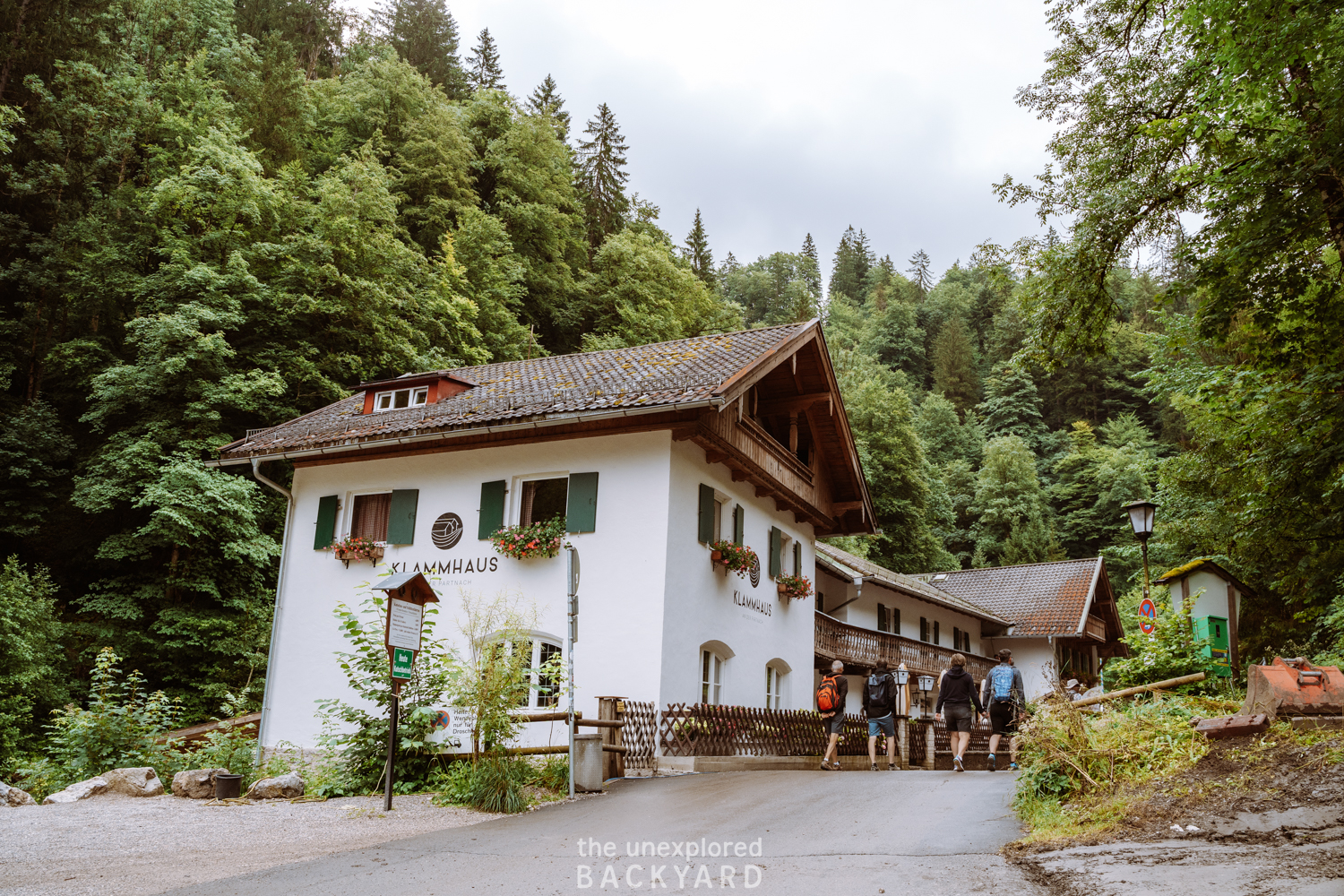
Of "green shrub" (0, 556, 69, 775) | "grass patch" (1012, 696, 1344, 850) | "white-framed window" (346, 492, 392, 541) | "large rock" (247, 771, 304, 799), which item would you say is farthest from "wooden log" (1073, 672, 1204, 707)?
"green shrub" (0, 556, 69, 775)

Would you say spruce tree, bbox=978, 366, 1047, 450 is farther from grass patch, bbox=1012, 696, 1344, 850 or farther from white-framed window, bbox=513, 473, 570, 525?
grass patch, bbox=1012, 696, 1344, 850

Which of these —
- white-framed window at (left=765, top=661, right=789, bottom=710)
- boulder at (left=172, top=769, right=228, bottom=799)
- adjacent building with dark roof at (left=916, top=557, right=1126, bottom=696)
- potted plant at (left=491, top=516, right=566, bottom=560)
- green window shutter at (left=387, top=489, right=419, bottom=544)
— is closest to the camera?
boulder at (left=172, top=769, right=228, bottom=799)

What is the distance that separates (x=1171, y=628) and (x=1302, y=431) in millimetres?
2975

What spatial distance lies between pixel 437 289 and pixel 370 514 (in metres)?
14.5

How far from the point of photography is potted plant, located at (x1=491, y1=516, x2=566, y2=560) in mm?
16344

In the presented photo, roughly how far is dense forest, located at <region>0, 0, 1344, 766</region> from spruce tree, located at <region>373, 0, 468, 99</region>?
21cm

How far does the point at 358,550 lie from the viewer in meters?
18.2

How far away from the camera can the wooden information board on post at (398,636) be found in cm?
1026

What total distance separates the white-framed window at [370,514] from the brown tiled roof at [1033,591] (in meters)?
25.0

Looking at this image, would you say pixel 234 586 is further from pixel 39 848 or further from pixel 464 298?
pixel 39 848

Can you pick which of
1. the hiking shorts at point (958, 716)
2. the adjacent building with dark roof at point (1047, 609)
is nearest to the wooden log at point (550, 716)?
the hiking shorts at point (958, 716)

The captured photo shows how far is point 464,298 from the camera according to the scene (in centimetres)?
3259

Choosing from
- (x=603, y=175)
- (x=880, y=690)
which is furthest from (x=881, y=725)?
(x=603, y=175)

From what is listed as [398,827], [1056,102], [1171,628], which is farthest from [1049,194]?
[398,827]
